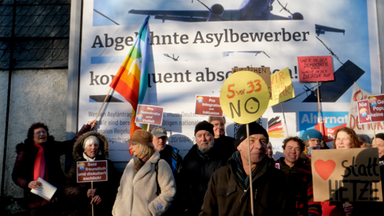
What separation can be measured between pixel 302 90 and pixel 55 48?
5.10m

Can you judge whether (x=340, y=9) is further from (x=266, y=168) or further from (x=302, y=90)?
(x=266, y=168)

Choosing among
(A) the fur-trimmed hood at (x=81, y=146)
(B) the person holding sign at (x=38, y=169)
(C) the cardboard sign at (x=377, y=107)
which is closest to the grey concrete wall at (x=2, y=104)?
(B) the person holding sign at (x=38, y=169)

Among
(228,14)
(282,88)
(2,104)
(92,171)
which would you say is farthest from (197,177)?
(2,104)

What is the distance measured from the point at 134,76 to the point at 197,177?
2.58 meters

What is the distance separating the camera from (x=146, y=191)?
4.43 metres

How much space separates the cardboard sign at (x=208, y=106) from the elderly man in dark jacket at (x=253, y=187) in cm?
298

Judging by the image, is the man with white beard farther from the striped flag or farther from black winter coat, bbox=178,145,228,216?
the striped flag

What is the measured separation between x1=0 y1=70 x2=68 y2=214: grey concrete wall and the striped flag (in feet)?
4.77

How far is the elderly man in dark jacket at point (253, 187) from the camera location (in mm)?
2832

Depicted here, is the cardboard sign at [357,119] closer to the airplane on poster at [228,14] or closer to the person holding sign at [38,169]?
the airplane on poster at [228,14]

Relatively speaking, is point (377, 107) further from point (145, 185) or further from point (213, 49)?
point (145, 185)

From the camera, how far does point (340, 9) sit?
22.9ft

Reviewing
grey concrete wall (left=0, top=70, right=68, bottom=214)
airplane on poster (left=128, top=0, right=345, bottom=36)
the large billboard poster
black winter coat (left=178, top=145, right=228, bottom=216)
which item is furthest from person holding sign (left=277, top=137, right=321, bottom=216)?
grey concrete wall (left=0, top=70, right=68, bottom=214)

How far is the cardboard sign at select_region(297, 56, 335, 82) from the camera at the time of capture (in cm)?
663
